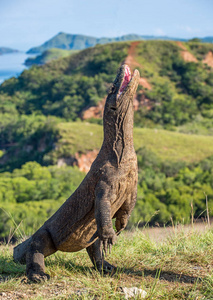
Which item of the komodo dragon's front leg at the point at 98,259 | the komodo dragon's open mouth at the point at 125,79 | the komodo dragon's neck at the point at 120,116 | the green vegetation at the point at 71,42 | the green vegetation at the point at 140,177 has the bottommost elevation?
the green vegetation at the point at 140,177

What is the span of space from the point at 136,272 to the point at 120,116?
204 centimetres

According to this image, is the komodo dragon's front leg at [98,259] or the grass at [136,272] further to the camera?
the komodo dragon's front leg at [98,259]

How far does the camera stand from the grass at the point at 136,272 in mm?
3957

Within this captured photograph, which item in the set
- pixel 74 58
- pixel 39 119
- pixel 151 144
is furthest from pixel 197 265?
pixel 74 58

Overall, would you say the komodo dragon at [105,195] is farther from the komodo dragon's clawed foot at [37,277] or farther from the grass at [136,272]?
the grass at [136,272]

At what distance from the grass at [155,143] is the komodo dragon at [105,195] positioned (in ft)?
100

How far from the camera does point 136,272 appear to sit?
15.2 feet

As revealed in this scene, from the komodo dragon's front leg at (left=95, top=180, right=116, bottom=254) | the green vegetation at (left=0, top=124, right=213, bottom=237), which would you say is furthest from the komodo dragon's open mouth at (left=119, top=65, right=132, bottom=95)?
the green vegetation at (left=0, top=124, right=213, bottom=237)

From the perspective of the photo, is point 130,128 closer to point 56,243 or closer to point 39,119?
point 56,243

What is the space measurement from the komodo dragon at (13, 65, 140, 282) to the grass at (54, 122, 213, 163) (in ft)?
100

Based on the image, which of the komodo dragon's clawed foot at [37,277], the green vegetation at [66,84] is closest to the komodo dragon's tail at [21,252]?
the komodo dragon's clawed foot at [37,277]

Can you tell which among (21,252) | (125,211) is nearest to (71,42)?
(21,252)

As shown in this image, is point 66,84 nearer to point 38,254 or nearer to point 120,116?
point 38,254

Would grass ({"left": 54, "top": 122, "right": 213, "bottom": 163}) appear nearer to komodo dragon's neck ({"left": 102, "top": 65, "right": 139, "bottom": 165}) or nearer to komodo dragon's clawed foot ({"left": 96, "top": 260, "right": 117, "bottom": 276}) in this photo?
komodo dragon's clawed foot ({"left": 96, "top": 260, "right": 117, "bottom": 276})
